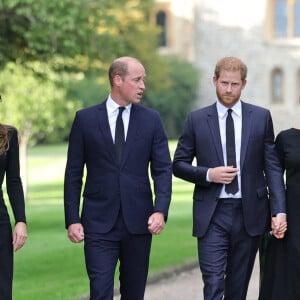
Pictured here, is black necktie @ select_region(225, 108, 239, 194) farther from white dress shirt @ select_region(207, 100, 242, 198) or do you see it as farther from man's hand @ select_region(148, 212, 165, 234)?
man's hand @ select_region(148, 212, 165, 234)

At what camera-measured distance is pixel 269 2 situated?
69.8m

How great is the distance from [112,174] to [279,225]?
1.11 meters

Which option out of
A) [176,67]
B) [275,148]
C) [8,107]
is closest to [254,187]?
[275,148]

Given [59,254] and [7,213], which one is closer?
[7,213]

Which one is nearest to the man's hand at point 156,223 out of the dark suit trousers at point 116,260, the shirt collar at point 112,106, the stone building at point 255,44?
the dark suit trousers at point 116,260

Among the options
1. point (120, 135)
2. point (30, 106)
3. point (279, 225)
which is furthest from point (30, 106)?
point (279, 225)

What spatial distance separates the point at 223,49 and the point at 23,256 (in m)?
56.1

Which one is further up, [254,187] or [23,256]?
[254,187]

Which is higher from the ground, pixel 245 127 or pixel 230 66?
→ pixel 230 66

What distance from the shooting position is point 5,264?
6438 mm

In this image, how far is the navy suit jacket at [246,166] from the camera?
7543 mm

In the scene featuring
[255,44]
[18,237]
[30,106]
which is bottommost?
[255,44]

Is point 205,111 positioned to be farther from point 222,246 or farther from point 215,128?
point 222,246

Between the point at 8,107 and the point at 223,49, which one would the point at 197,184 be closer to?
the point at 8,107
